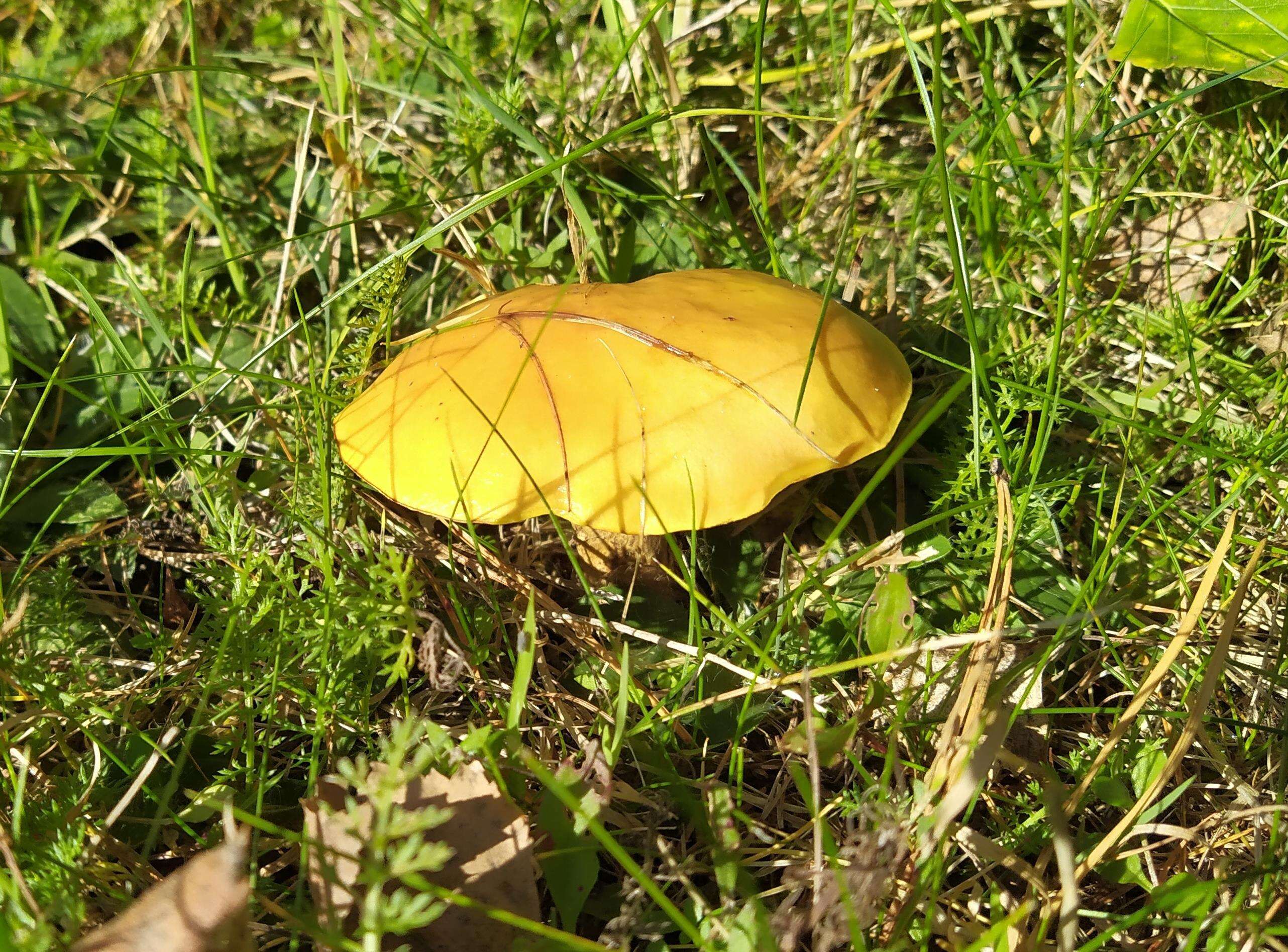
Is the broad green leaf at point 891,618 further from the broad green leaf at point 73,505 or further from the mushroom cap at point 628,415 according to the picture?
the broad green leaf at point 73,505

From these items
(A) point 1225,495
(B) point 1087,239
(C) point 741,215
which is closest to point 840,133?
(C) point 741,215

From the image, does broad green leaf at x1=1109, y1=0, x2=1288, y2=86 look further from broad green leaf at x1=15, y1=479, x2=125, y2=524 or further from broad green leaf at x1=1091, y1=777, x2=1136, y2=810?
broad green leaf at x1=15, y1=479, x2=125, y2=524

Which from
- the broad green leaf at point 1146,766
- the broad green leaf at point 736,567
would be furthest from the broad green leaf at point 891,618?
the broad green leaf at point 1146,766

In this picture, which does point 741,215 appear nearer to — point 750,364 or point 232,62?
point 750,364

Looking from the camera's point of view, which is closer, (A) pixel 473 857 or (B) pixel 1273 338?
(A) pixel 473 857

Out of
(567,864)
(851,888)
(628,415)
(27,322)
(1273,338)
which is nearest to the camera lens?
(851,888)

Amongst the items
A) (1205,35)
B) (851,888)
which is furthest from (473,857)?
(1205,35)

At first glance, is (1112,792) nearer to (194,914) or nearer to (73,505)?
(194,914)
